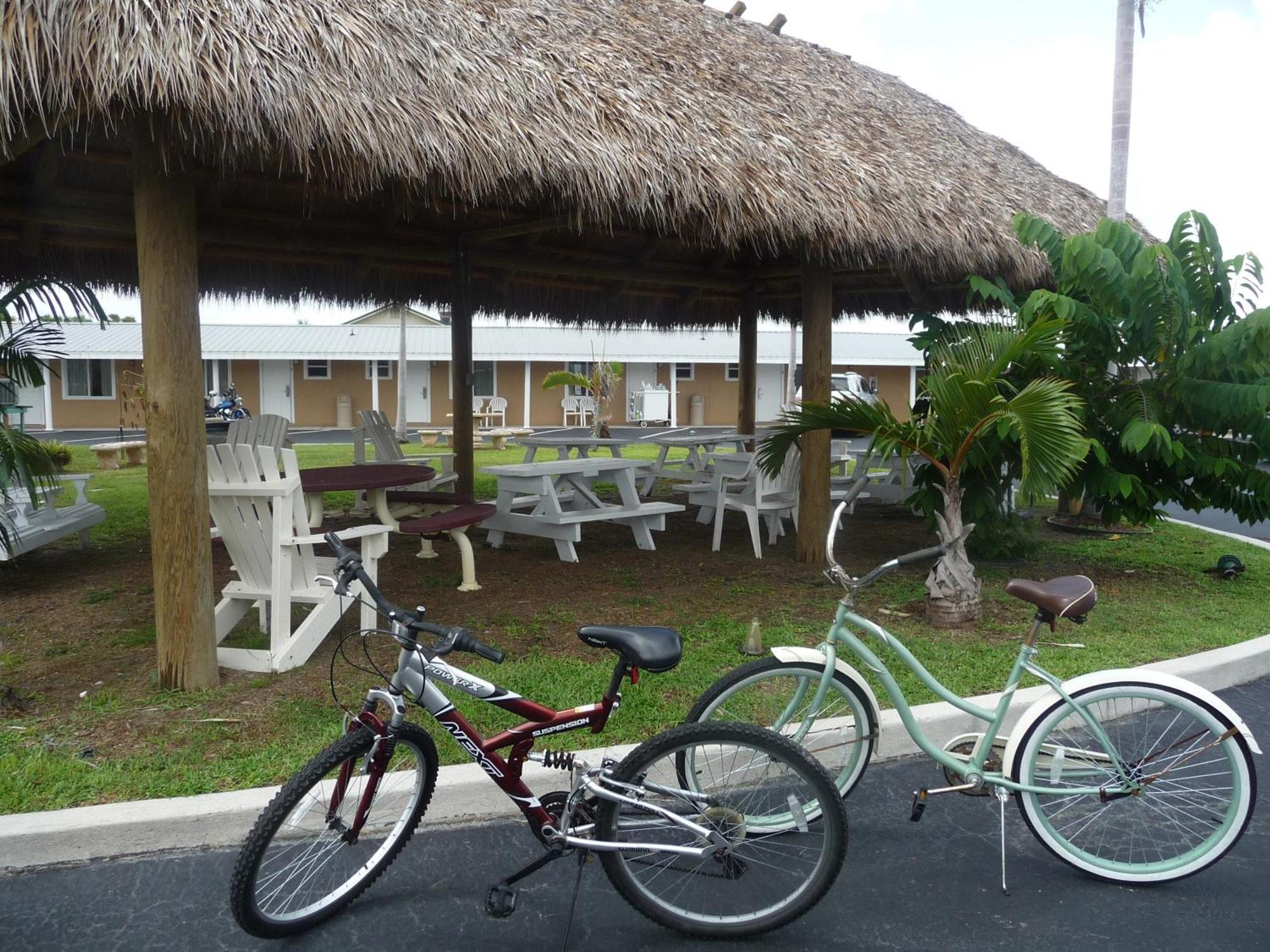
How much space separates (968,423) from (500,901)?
14.1ft

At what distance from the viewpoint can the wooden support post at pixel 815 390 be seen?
7.88m

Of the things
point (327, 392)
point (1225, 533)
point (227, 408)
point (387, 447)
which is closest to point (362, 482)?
point (387, 447)

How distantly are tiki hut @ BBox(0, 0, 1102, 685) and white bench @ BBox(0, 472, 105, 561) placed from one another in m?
2.26

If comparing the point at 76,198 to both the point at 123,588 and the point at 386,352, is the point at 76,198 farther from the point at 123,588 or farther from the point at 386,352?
the point at 386,352

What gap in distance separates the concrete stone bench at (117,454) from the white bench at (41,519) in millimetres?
8361

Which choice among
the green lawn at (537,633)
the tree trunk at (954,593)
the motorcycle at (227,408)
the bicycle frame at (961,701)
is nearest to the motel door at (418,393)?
the motorcycle at (227,408)

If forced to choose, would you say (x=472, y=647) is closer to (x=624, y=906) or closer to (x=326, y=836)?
(x=326, y=836)

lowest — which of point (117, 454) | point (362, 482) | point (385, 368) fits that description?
point (117, 454)

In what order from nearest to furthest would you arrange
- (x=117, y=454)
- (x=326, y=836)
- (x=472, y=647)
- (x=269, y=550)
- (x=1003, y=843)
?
1. (x=472, y=647)
2. (x=326, y=836)
3. (x=1003, y=843)
4. (x=269, y=550)
5. (x=117, y=454)

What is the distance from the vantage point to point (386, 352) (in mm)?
31188

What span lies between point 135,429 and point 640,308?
66.8ft

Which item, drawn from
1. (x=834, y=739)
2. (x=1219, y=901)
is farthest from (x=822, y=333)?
(x=1219, y=901)

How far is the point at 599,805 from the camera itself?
277cm

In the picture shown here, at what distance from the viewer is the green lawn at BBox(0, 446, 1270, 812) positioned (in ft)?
13.1
